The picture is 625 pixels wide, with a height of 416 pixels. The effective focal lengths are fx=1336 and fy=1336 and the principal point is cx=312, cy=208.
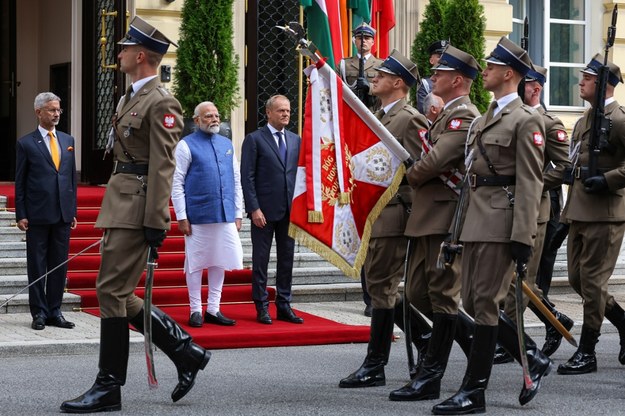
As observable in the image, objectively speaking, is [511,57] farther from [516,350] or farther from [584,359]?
[584,359]

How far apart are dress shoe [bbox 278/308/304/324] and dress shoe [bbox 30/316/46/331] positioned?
207 centimetres

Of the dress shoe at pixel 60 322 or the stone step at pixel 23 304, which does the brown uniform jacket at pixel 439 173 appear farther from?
the stone step at pixel 23 304

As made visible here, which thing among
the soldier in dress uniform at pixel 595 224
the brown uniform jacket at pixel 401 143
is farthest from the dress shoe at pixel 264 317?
the brown uniform jacket at pixel 401 143

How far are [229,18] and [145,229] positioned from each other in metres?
7.62

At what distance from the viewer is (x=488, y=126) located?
7711 millimetres

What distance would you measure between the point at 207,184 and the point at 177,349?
375cm

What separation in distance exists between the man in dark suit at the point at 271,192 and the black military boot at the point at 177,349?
3.82 meters

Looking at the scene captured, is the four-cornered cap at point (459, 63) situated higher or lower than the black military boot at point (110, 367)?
higher

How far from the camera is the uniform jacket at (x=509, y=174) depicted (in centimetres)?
752

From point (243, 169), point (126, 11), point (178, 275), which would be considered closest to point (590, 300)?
point (243, 169)

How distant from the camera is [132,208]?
755 centimetres

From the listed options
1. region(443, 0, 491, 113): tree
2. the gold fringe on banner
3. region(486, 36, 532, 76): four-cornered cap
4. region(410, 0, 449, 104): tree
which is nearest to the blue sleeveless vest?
Answer: the gold fringe on banner

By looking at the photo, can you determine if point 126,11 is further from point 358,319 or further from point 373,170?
point 373,170

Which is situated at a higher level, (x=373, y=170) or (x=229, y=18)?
(x=229, y=18)
